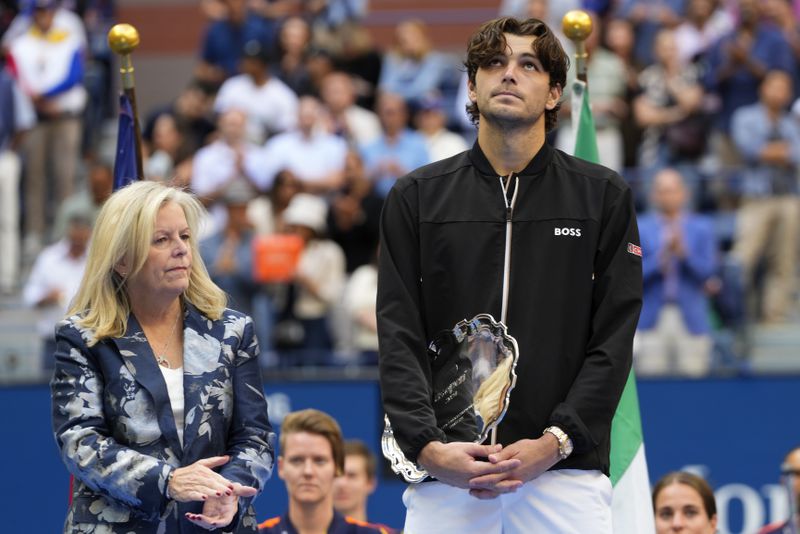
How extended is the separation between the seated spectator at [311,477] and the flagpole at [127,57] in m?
1.32

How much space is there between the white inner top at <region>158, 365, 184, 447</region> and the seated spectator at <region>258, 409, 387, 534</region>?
1.86 m

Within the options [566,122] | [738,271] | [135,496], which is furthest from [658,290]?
[135,496]

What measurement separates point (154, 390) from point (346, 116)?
8.67m

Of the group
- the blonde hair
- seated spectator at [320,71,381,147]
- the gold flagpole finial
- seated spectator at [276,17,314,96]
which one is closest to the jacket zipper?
the blonde hair

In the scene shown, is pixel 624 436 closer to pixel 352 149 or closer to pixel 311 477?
pixel 311 477

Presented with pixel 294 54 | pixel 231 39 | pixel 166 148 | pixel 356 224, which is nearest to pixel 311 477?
pixel 356 224

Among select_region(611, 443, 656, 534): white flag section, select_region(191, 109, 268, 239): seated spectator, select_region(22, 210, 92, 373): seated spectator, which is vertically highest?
select_region(191, 109, 268, 239): seated spectator

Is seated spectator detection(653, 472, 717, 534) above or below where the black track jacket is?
below

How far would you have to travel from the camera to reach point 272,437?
4.75 m

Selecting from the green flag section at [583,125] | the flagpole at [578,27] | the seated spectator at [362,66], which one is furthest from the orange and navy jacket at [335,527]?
the seated spectator at [362,66]

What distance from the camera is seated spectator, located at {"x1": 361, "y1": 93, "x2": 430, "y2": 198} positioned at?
39.3ft

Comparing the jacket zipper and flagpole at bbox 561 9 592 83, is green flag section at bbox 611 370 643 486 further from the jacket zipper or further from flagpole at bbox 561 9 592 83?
flagpole at bbox 561 9 592 83

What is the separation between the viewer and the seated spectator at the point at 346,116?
12891mm

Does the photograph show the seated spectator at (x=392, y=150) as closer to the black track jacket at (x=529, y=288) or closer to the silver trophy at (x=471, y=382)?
the black track jacket at (x=529, y=288)
